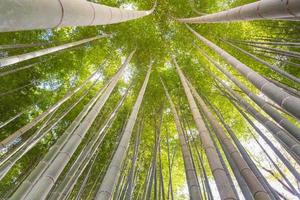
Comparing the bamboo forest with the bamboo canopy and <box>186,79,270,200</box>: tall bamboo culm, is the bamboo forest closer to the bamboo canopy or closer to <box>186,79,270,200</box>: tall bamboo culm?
<box>186,79,270,200</box>: tall bamboo culm

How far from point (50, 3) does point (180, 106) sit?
617cm

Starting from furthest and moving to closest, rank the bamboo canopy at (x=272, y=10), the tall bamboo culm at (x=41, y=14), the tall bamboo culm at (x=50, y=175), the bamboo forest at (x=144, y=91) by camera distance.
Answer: the bamboo forest at (x=144, y=91) < the tall bamboo culm at (x=50, y=175) < the bamboo canopy at (x=272, y=10) < the tall bamboo culm at (x=41, y=14)

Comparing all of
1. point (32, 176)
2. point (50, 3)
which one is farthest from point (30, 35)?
point (50, 3)

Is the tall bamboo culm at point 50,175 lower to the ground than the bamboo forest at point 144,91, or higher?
lower

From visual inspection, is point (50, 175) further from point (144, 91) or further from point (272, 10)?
point (144, 91)

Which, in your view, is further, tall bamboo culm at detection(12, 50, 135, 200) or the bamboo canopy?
tall bamboo culm at detection(12, 50, 135, 200)

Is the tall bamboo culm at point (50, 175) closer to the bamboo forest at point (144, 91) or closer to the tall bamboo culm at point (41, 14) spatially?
the bamboo forest at point (144, 91)

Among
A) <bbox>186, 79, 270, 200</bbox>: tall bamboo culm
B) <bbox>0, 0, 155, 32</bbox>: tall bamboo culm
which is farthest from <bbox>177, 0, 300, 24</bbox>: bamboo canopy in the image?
<bbox>186, 79, 270, 200</bbox>: tall bamboo culm

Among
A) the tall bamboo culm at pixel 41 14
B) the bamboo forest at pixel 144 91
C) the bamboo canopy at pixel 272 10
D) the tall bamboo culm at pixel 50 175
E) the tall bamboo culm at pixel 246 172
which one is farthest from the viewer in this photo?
the bamboo forest at pixel 144 91

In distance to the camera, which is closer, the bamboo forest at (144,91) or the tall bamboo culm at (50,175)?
the tall bamboo culm at (50,175)

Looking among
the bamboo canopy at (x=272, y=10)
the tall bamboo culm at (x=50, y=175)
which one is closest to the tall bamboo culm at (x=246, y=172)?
the bamboo canopy at (x=272, y=10)

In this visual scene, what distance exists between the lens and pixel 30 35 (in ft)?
20.9

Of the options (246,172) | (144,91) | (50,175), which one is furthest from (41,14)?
(144,91)

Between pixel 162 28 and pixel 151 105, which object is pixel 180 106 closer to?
pixel 151 105
